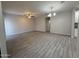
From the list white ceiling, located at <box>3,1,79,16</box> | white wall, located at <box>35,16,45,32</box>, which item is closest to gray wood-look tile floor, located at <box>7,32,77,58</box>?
white ceiling, located at <box>3,1,79,16</box>

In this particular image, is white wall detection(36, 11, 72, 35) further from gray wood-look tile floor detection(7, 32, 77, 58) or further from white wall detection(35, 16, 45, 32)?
gray wood-look tile floor detection(7, 32, 77, 58)

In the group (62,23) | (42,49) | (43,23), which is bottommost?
(42,49)

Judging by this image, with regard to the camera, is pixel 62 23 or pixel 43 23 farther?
pixel 43 23

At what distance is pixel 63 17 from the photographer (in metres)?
7.47

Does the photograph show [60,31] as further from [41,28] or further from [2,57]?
[2,57]

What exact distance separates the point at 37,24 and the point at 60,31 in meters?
3.92

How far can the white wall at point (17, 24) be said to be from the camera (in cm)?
768

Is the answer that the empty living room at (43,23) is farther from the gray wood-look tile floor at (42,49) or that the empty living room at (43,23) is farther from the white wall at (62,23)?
the gray wood-look tile floor at (42,49)

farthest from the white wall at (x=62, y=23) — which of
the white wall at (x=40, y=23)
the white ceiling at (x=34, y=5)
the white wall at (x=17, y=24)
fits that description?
the white wall at (x=17, y=24)

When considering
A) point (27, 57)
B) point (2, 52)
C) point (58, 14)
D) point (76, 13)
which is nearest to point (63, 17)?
point (58, 14)

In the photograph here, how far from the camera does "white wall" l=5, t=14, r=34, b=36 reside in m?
7.68

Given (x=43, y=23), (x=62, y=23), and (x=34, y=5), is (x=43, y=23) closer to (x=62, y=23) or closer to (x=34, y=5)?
(x=62, y=23)

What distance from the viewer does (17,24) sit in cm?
866

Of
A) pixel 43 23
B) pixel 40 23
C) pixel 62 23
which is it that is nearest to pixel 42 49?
pixel 62 23
